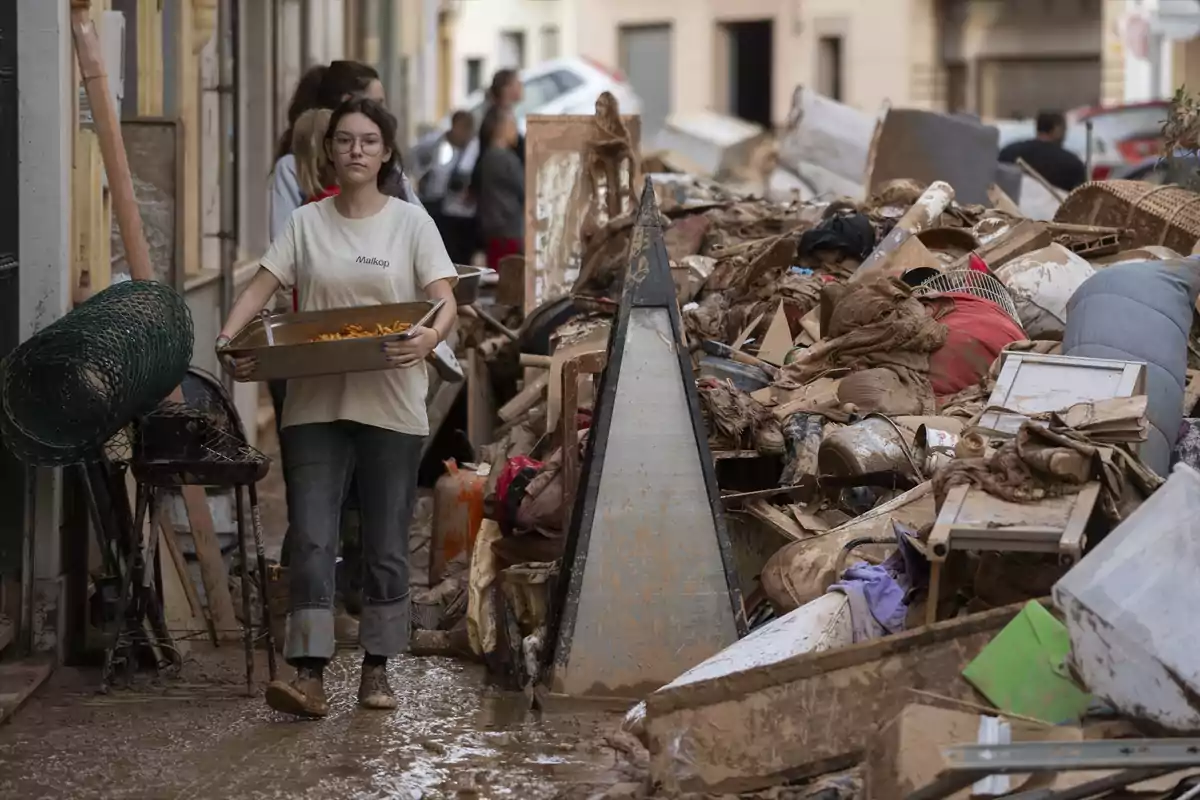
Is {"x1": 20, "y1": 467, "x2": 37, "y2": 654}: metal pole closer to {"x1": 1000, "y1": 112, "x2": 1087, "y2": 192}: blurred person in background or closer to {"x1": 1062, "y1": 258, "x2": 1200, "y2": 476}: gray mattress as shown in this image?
{"x1": 1062, "y1": 258, "x2": 1200, "y2": 476}: gray mattress

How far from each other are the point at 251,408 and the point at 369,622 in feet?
20.0

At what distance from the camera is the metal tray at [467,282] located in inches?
293

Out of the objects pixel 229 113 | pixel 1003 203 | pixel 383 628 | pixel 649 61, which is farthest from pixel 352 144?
pixel 649 61

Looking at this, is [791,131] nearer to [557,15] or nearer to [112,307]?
[112,307]

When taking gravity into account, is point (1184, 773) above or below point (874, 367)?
below

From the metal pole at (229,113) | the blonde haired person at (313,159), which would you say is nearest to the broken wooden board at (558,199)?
the metal pole at (229,113)

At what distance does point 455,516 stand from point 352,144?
220 cm

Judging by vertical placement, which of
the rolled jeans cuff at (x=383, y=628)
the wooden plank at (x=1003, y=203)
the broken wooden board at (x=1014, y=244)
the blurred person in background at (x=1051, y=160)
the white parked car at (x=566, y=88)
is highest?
the white parked car at (x=566, y=88)

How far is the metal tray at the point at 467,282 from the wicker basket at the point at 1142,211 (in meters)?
3.72

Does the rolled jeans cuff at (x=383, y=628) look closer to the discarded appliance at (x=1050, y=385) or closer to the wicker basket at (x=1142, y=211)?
the discarded appliance at (x=1050, y=385)

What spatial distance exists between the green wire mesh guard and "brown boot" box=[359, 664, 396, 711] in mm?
1101

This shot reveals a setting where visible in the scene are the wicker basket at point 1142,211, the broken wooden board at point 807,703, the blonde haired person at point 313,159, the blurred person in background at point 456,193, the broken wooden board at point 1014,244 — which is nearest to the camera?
the broken wooden board at point 807,703

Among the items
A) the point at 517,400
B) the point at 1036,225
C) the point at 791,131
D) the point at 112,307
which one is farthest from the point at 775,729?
the point at 791,131

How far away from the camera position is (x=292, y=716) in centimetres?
653
